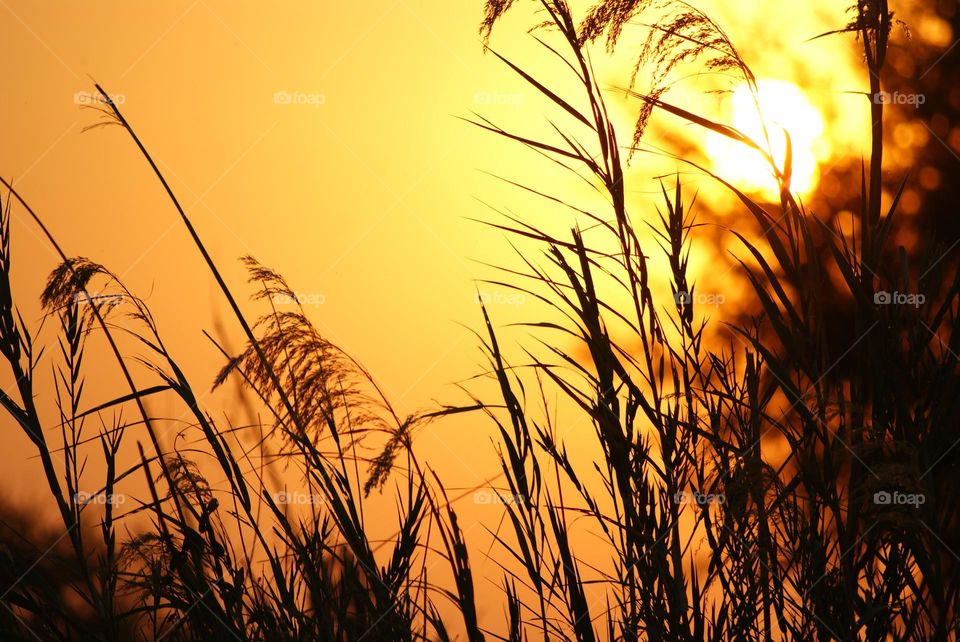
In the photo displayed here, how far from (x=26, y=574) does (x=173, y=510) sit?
0.83 ft

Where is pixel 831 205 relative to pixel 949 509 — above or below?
above

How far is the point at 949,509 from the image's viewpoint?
53.1 inches

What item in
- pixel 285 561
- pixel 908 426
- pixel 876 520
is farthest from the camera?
pixel 285 561

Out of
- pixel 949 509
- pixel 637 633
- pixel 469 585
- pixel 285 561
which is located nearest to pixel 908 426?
pixel 949 509

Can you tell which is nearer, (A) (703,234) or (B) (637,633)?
(B) (637,633)

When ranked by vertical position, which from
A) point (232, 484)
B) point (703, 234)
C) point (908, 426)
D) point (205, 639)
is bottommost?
point (205, 639)

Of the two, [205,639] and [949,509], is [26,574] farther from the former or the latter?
[949,509]

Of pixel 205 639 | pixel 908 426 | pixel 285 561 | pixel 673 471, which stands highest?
pixel 908 426

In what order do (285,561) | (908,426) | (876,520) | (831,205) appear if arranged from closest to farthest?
1. (876,520)
2. (908,426)
3. (285,561)
4. (831,205)

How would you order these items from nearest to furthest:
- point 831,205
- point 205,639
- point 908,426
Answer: point 908,426 < point 205,639 < point 831,205

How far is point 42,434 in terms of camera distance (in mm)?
1378

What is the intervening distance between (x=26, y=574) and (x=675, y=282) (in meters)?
1.19

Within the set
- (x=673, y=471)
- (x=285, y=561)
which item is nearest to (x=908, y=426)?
(x=673, y=471)

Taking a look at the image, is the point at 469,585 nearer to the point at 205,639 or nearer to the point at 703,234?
the point at 205,639
